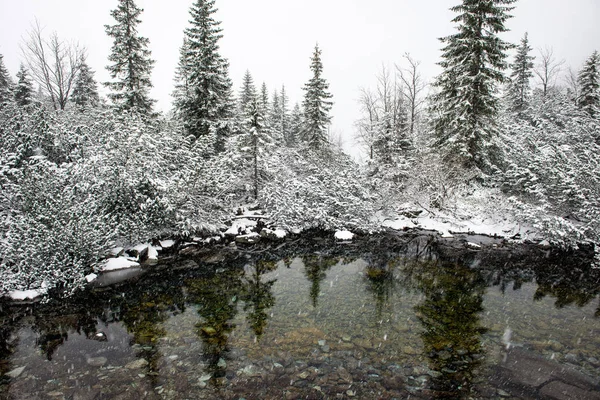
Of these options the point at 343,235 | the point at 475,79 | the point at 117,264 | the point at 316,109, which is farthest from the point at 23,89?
the point at 475,79

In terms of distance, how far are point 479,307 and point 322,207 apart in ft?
29.6

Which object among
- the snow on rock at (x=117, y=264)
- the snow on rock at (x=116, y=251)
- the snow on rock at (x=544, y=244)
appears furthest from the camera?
the snow on rock at (x=544, y=244)

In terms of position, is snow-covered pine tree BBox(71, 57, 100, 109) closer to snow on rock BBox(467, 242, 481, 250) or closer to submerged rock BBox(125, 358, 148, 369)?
submerged rock BBox(125, 358, 148, 369)

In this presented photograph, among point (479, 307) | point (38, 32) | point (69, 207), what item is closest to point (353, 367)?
point (479, 307)

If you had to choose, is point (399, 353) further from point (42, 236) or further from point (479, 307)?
point (42, 236)

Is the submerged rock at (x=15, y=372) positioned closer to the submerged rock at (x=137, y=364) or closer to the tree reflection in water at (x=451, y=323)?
the submerged rock at (x=137, y=364)

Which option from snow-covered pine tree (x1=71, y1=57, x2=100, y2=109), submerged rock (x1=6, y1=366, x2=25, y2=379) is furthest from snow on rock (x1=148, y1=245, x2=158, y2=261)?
snow-covered pine tree (x1=71, y1=57, x2=100, y2=109)

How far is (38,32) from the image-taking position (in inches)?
824

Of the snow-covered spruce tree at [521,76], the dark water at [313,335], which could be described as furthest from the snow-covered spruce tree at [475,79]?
the snow-covered spruce tree at [521,76]

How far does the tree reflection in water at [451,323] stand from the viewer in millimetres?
5473

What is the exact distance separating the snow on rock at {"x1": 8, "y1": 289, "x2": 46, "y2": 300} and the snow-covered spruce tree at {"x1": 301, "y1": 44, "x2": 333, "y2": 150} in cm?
2089

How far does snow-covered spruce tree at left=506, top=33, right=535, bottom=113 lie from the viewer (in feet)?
102

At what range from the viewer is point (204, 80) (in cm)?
1930

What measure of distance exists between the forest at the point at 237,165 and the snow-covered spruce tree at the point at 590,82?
15 cm
